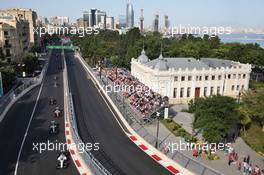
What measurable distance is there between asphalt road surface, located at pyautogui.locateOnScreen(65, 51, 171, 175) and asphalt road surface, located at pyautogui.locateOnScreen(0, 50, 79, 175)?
11.3 feet

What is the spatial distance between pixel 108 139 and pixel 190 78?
90.6ft

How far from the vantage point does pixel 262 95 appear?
3994 centimetres

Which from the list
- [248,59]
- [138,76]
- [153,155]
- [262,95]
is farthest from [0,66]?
[248,59]

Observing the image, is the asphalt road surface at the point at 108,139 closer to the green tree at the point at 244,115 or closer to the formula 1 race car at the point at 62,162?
the formula 1 race car at the point at 62,162

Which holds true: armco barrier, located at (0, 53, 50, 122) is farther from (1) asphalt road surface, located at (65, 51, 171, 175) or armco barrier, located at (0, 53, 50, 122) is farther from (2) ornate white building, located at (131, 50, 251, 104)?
(2) ornate white building, located at (131, 50, 251, 104)

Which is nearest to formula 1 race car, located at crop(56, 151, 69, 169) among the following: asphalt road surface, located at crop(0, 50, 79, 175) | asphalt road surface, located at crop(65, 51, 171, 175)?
asphalt road surface, located at crop(0, 50, 79, 175)

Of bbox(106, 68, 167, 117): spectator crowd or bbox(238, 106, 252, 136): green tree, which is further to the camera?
bbox(106, 68, 167, 117): spectator crowd

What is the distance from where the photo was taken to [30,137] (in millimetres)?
33250

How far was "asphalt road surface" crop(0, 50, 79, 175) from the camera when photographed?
25698mm

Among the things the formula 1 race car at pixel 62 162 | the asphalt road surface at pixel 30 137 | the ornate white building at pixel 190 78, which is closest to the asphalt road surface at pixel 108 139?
the asphalt road surface at pixel 30 137

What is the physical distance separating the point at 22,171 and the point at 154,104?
78.9ft

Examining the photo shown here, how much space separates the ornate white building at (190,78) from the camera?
53459 millimetres

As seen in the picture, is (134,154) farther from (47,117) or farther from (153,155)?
(47,117)

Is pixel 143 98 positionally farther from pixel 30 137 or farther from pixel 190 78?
pixel 30 137
